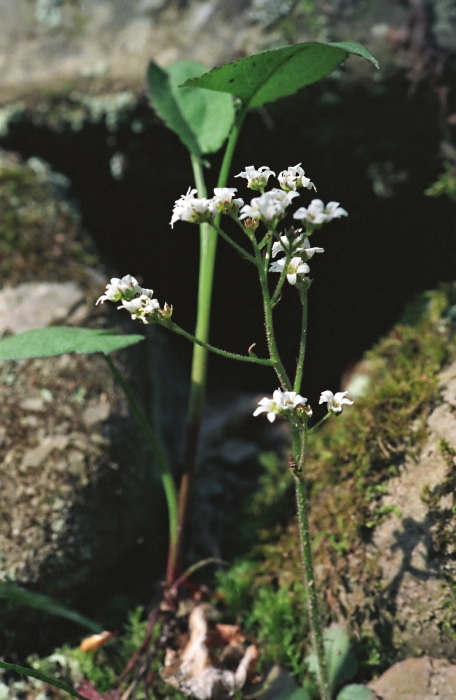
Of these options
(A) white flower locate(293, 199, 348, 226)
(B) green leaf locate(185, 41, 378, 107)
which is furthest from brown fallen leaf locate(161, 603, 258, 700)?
(B) green leaf locate(185, 41, 378, 107)

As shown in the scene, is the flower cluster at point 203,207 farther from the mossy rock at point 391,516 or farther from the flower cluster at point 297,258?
the mossy rock at point 391,516

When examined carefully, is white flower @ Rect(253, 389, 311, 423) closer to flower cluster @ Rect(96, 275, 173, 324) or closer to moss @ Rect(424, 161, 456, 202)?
flower cluster @ Rect(96, 275, 173, 324)

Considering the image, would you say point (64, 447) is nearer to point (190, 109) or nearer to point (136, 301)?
point (136, 301)

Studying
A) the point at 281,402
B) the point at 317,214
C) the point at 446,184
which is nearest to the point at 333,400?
the point at 281,402

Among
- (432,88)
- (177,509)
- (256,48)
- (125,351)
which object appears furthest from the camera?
(256,48)

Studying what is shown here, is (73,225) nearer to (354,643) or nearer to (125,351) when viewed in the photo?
(125,351)

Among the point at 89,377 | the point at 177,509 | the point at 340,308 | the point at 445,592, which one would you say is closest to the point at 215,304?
the point at 340,308
